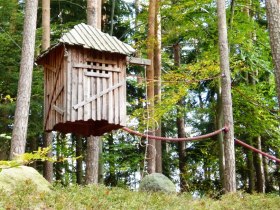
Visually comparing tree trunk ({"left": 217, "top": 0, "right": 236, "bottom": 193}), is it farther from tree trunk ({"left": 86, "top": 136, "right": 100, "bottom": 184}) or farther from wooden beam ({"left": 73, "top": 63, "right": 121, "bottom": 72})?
wooden beam ({"left": 73, "top": 63, "right": 121, "bottom": 72})

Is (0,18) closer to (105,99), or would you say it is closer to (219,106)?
(105,99)

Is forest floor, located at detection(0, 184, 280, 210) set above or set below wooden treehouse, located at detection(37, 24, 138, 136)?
below

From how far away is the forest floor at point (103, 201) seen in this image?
4645 mm

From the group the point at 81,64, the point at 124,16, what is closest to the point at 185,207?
the point at 81,64

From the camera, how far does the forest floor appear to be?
15.2 ft

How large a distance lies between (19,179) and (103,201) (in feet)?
4.49

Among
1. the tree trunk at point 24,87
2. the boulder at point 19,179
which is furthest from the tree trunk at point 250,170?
the boulder at point 19,179

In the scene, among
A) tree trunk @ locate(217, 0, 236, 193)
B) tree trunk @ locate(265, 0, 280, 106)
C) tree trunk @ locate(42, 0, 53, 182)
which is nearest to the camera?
tree trunk @ locate(265, 0, 280, 106)

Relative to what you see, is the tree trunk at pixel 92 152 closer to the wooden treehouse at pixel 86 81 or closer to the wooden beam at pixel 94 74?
the wooden treehouse at pixel 86 81

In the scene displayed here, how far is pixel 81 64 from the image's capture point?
16.9 feet

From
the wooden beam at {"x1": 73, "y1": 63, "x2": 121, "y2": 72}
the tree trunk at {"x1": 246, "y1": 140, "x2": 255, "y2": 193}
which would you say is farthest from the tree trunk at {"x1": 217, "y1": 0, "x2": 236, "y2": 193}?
the tree trunk at {"x1": 246, "y1": 140, "x2": 255, "y2": 193}

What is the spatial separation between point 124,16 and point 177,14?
336cm

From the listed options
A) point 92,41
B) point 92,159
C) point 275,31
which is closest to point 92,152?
point 92,159

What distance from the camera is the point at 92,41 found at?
17.3 ft
